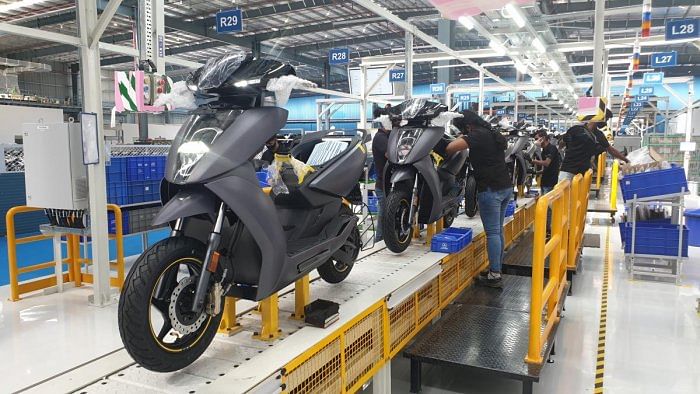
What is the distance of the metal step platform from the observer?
2953mm

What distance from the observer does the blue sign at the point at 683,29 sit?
29.9ft

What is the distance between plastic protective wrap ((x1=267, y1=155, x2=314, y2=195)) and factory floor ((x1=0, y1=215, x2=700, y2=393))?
141 centimetres

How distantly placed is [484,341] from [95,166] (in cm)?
336

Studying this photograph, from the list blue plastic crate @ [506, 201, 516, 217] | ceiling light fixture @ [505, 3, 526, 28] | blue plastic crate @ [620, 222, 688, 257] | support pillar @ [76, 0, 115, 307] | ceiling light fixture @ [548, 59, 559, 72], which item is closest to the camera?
support pillar @ [76, 0, 115, 307]

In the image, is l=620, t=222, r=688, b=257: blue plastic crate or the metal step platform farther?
l=620, t=222, r=688, b=257: blue plastic crate

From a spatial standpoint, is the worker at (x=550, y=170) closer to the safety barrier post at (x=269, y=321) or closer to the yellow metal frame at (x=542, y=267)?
the yellow metal frame at (x=542, y=267)

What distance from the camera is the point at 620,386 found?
3.44 m

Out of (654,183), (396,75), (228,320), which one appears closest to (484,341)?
(228,320)

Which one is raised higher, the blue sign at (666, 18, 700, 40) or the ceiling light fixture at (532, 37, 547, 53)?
the blue sign at (666, 18, 700, 40)

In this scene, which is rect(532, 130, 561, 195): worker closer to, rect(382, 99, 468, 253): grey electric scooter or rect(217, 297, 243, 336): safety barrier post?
rect(382, 99, 468, 253): grey electric scooter

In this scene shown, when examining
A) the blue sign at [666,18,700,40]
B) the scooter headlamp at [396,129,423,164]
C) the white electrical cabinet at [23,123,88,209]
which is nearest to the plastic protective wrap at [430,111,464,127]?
the scooter headlamp at [396,129,423,164]

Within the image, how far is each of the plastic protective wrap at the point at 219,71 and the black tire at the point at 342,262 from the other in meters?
1.25

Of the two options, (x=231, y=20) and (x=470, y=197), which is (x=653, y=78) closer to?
(x=231, y=20)

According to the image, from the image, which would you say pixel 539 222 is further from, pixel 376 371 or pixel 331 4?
pixel 331 4
